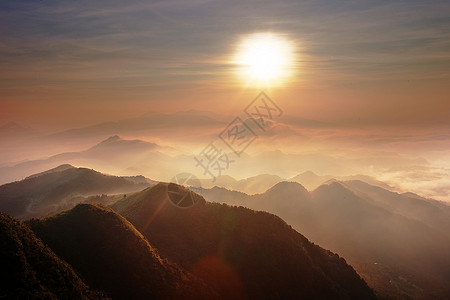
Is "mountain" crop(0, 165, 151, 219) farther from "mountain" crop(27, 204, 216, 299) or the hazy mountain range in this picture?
"mountain" crop(27, 204, 216, 299)

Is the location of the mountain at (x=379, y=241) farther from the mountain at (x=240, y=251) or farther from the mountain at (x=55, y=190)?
the mountain at (x=55, y=190)

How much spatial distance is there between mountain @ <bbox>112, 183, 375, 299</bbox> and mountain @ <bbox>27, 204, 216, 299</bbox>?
7.06 meters

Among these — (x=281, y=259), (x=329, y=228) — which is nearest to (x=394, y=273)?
(x=329, y=228)

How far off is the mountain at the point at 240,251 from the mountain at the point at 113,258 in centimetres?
706

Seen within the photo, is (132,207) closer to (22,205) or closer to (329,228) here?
(22,205)

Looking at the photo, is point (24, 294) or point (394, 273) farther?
point (394, 273)

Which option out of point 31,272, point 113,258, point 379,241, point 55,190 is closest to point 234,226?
point 113,258

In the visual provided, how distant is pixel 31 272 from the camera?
111 feet

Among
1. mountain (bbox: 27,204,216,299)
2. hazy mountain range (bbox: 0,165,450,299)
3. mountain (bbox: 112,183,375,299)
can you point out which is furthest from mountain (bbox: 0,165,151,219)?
mountain (bbox: 27,204,216,299)

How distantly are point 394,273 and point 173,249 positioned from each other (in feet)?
399

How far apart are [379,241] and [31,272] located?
186 m

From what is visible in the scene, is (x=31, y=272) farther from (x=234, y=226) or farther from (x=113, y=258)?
(x=234, y=226)

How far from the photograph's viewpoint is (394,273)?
12925cm

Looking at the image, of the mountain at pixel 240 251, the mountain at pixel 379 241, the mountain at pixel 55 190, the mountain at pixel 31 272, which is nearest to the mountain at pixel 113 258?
the mountain at pixel 31 272
